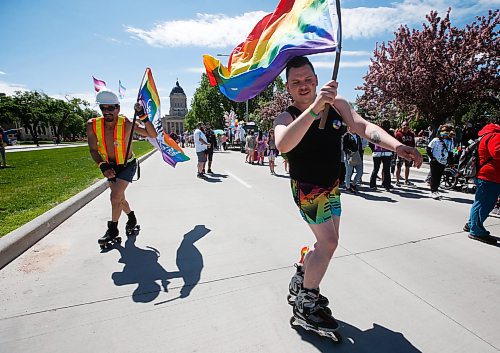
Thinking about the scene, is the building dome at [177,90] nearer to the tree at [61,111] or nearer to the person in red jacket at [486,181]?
the tree at [61,111]

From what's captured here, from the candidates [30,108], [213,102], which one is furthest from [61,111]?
[213,102]

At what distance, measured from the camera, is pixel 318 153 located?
2.10m

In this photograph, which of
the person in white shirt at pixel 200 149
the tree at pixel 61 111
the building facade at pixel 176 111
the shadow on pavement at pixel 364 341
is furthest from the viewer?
the building facade at pixel 176 111

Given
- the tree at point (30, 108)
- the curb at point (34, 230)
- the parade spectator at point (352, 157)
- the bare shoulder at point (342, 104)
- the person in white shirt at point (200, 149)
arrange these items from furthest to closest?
the tree at point (30, 108) → the person in white shirt at point (200, 149) → the parade spectator at point (352, 157) → the curb at point (34, 230) → the bare shoulder at point (342, 104)

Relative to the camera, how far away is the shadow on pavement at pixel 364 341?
201 cm

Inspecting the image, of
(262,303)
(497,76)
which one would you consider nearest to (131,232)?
(262,303)

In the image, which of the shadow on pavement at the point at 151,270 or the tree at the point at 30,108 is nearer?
the shadow on pavement at the point at 151,270

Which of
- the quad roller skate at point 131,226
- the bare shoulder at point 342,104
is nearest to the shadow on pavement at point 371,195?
the bare shoulder at point 342,104

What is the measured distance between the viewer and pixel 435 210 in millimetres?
5758

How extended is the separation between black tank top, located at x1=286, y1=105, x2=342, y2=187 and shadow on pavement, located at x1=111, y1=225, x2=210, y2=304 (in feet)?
5.56

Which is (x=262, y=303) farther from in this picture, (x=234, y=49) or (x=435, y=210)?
(x=435, y=210)

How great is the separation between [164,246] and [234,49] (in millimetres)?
2766

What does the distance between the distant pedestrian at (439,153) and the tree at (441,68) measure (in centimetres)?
1045

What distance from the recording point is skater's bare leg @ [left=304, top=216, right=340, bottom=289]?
2.11m
